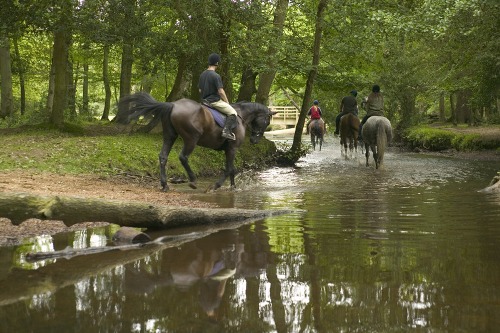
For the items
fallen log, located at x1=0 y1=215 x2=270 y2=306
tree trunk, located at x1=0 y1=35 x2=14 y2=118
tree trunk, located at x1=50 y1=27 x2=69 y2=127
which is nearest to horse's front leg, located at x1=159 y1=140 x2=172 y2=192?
fallen log, located at x1=0 y1=215 x2=270 y2=306

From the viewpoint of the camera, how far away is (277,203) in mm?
10633

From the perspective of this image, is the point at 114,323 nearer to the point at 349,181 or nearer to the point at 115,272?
the point at 115,272

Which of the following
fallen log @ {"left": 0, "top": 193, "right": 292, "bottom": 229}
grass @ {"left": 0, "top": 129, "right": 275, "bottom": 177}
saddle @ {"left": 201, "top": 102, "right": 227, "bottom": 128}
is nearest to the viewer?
fallen log @ {"left": 0, "top": 193, "right": 292, "bottom": 229}

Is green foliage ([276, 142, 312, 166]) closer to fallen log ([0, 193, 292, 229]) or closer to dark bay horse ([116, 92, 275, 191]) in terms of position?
dark bay horse ([116, 92, 275, 191])

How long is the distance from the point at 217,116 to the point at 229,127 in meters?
0.37

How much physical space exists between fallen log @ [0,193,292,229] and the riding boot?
5.48 metres

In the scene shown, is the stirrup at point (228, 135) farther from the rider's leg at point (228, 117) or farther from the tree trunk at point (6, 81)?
the tree trunk at point (6, 81)

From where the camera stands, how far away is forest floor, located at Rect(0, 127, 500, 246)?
7422 mm

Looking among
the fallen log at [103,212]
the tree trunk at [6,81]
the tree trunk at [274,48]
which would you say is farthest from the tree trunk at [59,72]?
the fallen log at [103,212]

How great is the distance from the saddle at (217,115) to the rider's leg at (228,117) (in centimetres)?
8

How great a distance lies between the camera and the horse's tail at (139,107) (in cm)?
1274

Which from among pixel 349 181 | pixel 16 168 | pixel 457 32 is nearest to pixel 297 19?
pixel 457 32

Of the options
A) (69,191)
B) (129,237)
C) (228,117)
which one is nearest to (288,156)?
(228,117)

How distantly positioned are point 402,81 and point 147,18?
53.6 feet
